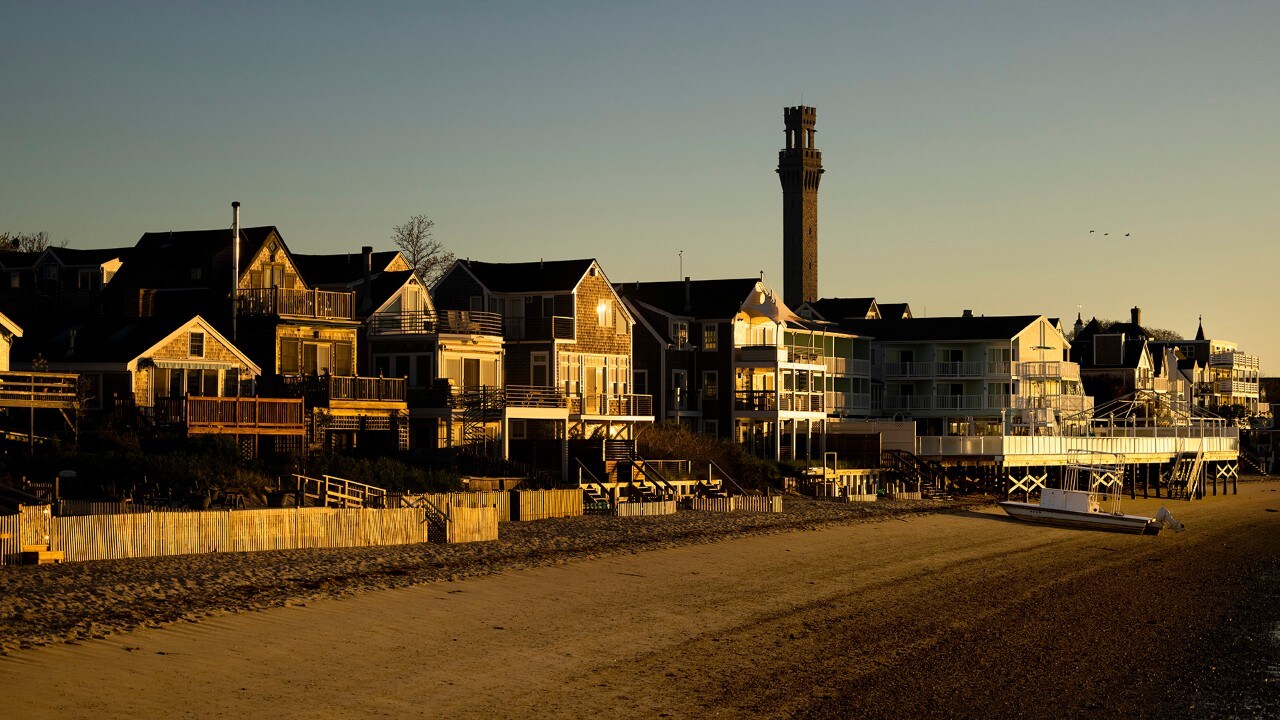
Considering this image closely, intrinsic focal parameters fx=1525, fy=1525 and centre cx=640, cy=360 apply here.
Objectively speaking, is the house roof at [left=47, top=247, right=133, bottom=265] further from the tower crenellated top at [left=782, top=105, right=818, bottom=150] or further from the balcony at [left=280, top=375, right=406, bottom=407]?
the tower crenellated top at [left=782, top=105, right=818, bottom=150]

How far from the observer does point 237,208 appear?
52750 mm

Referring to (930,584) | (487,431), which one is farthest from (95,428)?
(930,584)

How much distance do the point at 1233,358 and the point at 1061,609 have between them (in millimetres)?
127292

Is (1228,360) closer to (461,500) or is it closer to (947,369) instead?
(947,369)

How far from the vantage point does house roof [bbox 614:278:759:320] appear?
237 feet

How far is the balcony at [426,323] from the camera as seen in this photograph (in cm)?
5659

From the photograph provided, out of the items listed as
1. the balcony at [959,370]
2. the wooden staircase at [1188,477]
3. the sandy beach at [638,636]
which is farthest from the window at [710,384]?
the sandy beach at [638,636]

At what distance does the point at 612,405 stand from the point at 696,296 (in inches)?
620

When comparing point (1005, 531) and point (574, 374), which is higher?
point (574, 374)

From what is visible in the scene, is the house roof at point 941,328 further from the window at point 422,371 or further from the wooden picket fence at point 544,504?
the wooden picket fence at point 544,504

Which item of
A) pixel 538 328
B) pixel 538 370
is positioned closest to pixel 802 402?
pixel 538 370

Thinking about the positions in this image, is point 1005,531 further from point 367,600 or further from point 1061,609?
point 367,600

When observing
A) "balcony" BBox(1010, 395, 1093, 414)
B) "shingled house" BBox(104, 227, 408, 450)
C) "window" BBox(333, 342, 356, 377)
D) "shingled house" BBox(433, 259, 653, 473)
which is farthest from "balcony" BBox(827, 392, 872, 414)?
"shingled house" BBox(104, 227, 408, 450)

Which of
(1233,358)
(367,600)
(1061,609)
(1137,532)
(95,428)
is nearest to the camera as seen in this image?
(367,600)
